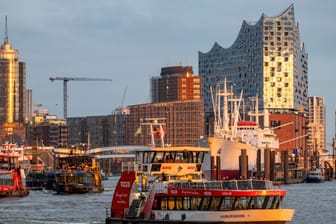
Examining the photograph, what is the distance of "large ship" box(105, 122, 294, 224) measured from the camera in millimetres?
63594

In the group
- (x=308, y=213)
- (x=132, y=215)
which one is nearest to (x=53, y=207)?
(x=308, y=213)

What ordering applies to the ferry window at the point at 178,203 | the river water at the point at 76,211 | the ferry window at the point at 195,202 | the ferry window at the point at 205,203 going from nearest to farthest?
the ferry window at the point at 205,203 < the ferry window at the point at 195,202 < the ferry window at the point at 178,203 < the river water at the point at 76,211

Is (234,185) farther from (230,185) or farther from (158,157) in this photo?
(158,157)

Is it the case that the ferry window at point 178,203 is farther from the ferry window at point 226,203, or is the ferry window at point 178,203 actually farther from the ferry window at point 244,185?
the ferry window at point 244,185

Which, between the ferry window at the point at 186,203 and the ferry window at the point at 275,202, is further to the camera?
the ferry window at the point at 186,203

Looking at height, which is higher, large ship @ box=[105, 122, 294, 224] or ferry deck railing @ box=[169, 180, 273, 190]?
ferry deck railing @ box=[169, 180, 273, 190]

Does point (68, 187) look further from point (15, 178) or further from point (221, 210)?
point (221, 210)

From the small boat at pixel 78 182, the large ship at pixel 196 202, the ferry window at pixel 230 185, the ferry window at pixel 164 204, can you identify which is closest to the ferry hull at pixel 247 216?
the large ship at pixel 196 202

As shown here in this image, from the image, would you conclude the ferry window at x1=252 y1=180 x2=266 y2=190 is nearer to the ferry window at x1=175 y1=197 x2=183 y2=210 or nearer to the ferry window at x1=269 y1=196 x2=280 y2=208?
the ferry window at x1=269 y1=196 x2=280 y2=208

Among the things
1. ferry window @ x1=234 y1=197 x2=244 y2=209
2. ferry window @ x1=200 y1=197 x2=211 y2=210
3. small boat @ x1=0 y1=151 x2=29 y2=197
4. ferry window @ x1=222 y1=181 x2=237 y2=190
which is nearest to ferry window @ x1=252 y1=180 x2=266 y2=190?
ferry window @ x1=222 y1=181 x2=237 y2=190

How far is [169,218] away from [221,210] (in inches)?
140

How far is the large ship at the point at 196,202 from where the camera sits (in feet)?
209

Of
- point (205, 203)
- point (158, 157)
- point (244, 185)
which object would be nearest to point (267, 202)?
point (244, 185)

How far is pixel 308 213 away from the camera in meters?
99.1
